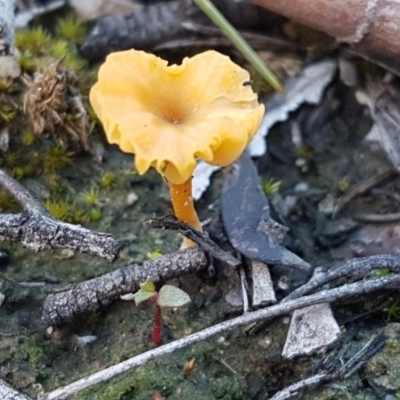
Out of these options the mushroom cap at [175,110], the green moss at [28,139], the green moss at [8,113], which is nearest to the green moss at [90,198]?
the green moss at [28,139]

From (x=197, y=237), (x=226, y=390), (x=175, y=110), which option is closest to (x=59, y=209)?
(x=197, y=237)

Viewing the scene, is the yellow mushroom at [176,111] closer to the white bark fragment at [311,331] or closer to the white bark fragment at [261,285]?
the white bark fragment at [261,285]

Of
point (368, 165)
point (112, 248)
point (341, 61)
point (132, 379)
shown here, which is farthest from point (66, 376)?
point (341, 61)

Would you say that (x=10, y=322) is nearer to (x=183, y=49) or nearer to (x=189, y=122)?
(x=189, y=122)

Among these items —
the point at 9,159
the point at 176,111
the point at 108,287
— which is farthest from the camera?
the point at 9,159

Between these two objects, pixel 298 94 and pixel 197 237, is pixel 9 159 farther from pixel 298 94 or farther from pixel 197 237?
pixel 298 94

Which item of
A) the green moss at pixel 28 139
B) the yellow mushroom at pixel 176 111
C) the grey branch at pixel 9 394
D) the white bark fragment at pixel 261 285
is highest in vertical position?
the yellow mushroom at pixel 176 111
